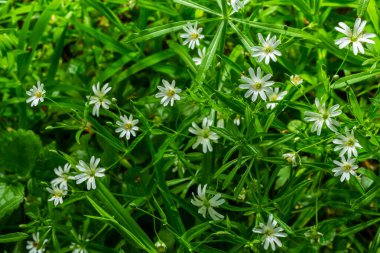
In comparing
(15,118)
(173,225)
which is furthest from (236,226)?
(15,118)

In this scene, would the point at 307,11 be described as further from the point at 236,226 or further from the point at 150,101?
the point at 236,226

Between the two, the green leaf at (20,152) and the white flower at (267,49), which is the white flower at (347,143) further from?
the green leaf at (20,152)

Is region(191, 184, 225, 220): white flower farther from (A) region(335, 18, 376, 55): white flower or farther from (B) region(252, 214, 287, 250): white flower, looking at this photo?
(A) region(335, 18, 376, 55): white flower

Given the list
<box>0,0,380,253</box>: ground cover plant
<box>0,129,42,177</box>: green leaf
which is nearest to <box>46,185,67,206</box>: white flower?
<box>0,0,380,253</box>: ground cover plant

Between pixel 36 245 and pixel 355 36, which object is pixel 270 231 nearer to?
pixel 355 36

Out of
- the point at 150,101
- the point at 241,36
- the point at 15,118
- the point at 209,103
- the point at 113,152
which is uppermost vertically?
the point at 241,36

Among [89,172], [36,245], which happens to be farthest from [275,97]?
[36,245]

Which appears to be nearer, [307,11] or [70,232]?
[70,232]

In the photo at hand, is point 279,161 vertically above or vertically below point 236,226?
above

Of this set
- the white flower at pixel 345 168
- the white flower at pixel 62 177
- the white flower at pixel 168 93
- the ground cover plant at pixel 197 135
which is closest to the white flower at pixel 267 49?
the ground cover plant at pixel 197 135
